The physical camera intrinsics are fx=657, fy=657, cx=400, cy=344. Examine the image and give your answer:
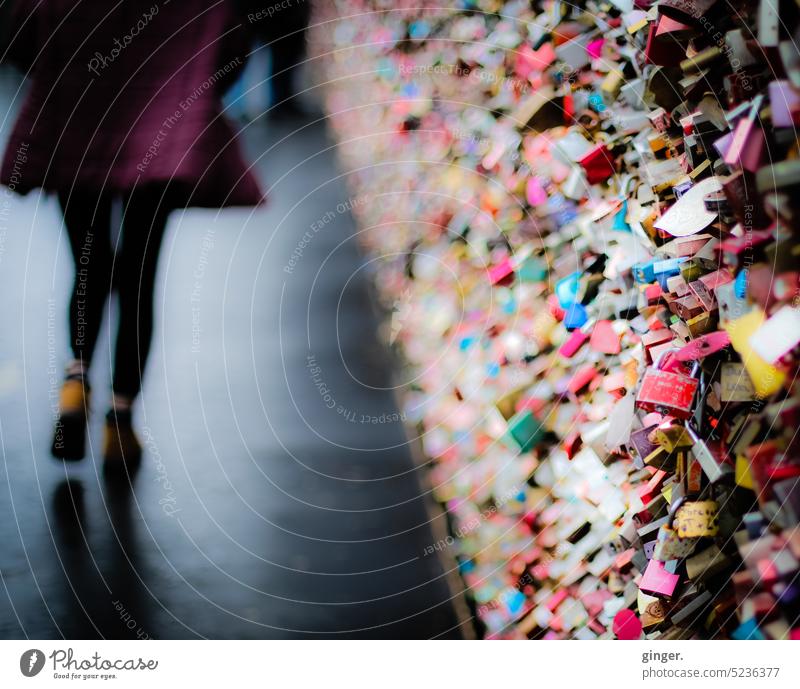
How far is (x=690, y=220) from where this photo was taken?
1.65ft

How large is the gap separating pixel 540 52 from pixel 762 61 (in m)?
0.17

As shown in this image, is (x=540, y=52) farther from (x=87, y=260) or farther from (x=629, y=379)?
(x=87, y=260)

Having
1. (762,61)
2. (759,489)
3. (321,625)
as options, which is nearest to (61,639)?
(321,625)

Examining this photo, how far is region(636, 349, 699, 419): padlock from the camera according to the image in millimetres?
494

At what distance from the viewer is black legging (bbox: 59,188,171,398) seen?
559 mm

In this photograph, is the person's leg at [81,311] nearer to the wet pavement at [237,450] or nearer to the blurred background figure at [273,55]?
the wet pavement at [237,450]

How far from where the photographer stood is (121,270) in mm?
572

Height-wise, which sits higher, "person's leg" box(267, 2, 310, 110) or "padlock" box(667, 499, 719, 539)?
"person's leg" box(267, 2, 310, 110)

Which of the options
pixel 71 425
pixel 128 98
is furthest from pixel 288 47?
pixel 71 425
